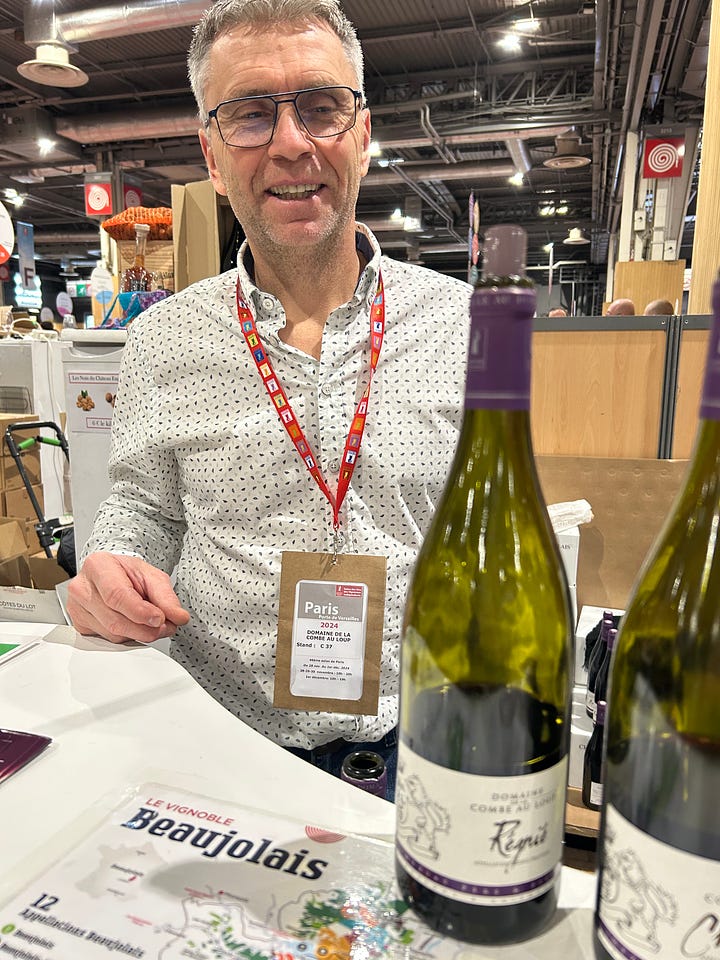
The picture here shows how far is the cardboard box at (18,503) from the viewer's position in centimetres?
390

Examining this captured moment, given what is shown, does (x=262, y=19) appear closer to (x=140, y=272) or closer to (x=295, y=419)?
(x=295, y=419)

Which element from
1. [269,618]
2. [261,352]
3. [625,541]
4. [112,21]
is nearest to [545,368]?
[625,541]

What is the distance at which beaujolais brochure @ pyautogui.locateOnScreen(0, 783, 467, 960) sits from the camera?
0.46 m

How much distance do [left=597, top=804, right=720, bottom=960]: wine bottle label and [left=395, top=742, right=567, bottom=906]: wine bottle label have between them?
0.14ft

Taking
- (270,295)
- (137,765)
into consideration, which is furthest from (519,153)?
(137,765)

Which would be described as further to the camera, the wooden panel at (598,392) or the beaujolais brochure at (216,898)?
the wooden panel at (598,392)

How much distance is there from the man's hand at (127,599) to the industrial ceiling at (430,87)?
12.4ft

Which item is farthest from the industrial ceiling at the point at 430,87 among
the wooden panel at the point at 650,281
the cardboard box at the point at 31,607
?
the cardboard box at the point at 31,607

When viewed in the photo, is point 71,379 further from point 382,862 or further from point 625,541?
point 382,862

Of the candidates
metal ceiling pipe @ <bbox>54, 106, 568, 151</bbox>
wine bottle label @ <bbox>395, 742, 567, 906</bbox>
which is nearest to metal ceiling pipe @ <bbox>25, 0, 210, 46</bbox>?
metal ceiling pipe @ <bbox>54, 106, 568, 151</bbox>

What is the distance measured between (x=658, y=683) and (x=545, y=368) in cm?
171

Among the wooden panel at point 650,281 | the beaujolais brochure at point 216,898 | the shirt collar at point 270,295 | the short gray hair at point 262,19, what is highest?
the wooden panel at point 650,281

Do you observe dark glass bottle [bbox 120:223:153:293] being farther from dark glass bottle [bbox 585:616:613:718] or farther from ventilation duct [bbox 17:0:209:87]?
ventilation duct [bbox 17:0:209:87]

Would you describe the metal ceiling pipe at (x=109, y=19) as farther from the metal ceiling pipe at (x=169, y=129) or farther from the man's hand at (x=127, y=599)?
the man's hand at (x=127, y=599)
